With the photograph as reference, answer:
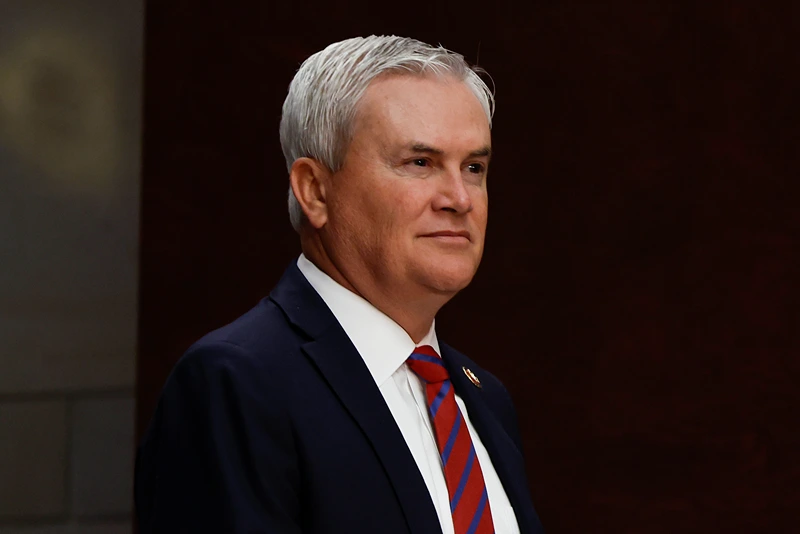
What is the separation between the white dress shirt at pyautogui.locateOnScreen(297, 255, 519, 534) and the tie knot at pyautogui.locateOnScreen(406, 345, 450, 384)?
1cm

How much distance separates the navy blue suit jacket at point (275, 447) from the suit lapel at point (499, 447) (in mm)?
289

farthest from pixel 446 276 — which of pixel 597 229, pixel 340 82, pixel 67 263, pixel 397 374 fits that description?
pixel 67 263

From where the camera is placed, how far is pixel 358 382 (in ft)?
5.73

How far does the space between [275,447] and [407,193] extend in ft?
1.39

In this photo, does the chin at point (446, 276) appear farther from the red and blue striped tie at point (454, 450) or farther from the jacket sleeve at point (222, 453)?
the jacket sleeve at point (222, 453)

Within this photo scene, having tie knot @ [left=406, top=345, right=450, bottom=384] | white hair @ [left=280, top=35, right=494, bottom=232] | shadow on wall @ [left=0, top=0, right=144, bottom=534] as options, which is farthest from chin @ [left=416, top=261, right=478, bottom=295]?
shadow on wall @ [left=0, top=0, right=144, bottom=534]

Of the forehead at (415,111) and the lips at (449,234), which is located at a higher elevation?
the forehead at (415,111)

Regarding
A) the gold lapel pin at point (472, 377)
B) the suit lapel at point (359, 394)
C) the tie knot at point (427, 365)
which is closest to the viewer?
the suit lapel at point (359, 394)

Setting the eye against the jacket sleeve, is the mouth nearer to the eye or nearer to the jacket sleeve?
the eye

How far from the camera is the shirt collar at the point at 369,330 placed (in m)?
1.83

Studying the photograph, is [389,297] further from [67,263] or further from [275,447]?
[67,263]

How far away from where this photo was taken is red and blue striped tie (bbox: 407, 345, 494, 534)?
177 centimetres

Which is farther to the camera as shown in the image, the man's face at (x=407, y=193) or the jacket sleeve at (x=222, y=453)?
the man's face at (x=407, y=193)

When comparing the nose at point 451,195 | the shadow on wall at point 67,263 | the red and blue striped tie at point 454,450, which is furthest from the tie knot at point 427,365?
the shadow on wall at point 67,263
